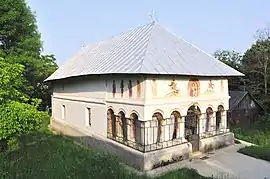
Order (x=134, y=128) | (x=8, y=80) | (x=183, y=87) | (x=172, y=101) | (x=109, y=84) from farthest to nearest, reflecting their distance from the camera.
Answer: (x=109, y=84) < (x=183, y=87) < (x=134, y=128) < (x=172, y=101) < (x=8, y=80)

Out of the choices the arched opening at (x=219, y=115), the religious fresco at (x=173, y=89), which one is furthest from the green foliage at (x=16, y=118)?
the arched opening at (x=219, y=115)

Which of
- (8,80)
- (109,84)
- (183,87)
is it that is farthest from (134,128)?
(8,80)

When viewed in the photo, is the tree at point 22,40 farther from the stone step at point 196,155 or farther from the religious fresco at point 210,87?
the stone step at point 196,155

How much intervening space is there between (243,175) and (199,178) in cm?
185

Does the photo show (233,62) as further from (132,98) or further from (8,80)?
(8,80)

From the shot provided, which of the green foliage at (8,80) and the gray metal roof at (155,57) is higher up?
the gray metal roof at (155,57)

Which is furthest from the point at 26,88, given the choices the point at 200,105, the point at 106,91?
the point at 200,105

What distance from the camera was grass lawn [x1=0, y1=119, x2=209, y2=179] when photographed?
7.38 meters

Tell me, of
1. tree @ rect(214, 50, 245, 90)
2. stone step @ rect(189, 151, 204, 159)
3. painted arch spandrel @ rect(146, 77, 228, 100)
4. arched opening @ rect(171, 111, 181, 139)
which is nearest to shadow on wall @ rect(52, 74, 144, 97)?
painted arch spandrel @ rect(146, 77, 228, 100)

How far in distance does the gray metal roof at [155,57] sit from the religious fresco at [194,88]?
614mm

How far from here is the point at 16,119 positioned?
31.3 feet

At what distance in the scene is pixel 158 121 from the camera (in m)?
11.3

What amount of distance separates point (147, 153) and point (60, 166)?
314 cm

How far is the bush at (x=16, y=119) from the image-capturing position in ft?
30.8
